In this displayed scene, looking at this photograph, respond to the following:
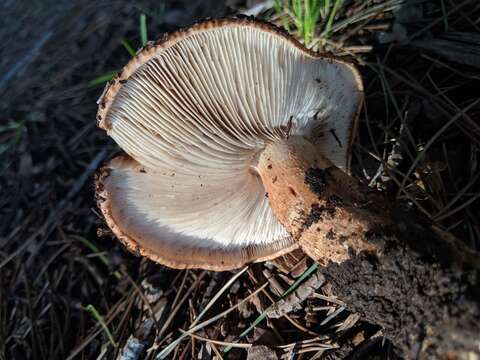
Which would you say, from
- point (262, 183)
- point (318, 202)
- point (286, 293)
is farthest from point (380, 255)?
point (262, 183)

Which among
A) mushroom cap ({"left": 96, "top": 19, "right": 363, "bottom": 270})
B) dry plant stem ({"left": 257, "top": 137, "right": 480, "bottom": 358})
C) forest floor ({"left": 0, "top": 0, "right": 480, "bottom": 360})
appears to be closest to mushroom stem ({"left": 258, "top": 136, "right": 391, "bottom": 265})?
dry plant stem ({"left": 257, "top": 137, "right": 480, "bottom": 358})

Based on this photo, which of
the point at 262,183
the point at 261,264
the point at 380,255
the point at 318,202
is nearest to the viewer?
the point at 380,255

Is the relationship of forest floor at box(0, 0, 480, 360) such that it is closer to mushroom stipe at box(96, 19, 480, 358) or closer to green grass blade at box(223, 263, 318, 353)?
green grass blade at box(223, 263, 318, 353)

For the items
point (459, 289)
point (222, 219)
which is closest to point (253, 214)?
point (222, 219)

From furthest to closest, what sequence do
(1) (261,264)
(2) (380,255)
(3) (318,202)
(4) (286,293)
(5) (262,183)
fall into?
(1) (261,264) < (5) (262,183) < (4) (286,293) < (3) (318,202) < (2) (380,255)

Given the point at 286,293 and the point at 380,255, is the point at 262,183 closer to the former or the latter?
the point at 286,293

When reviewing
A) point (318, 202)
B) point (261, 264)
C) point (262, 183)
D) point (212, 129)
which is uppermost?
point (212, 129)

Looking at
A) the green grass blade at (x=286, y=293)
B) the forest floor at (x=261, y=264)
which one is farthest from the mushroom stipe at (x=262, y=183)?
the forest floor at (x=261, y=264)
